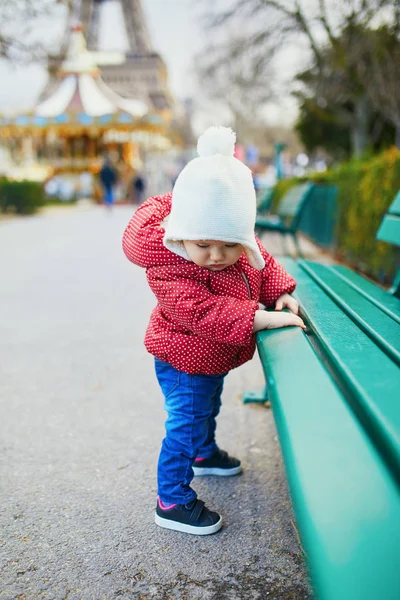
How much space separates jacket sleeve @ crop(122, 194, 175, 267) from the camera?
6.04ft

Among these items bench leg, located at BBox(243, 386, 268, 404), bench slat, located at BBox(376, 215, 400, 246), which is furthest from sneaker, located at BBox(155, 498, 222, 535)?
bench slat, located at BBox(376, 215, 400, 246)

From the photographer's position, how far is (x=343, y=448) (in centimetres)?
100

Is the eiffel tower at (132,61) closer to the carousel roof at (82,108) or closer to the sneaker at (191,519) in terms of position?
the carousel roof at (82,108)

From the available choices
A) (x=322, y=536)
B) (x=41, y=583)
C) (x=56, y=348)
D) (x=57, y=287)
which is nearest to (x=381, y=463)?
(x=322, y=536)

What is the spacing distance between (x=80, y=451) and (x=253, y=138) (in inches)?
2496

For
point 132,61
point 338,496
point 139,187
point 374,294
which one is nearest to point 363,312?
point 374,294

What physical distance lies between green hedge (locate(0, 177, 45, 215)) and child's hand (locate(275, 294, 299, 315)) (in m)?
17.3

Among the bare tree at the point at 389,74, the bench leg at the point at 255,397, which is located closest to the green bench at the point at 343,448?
the bench leg at the point at 255,397

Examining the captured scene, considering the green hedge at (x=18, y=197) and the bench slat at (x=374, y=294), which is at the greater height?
the bench slat at (x=374, y=294)

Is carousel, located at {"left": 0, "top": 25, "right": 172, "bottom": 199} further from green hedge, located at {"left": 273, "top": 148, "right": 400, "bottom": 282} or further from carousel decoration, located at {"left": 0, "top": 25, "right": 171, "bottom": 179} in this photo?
green hedge, located at {"left": 273, "top": 148, "right": 400, "bottom": 282}

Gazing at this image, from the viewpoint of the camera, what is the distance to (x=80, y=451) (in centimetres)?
248

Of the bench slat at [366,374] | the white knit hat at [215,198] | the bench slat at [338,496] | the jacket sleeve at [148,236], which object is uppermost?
the white knit hat at [215,198]

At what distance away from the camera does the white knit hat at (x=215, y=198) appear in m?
1.60

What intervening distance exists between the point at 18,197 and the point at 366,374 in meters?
18.2
